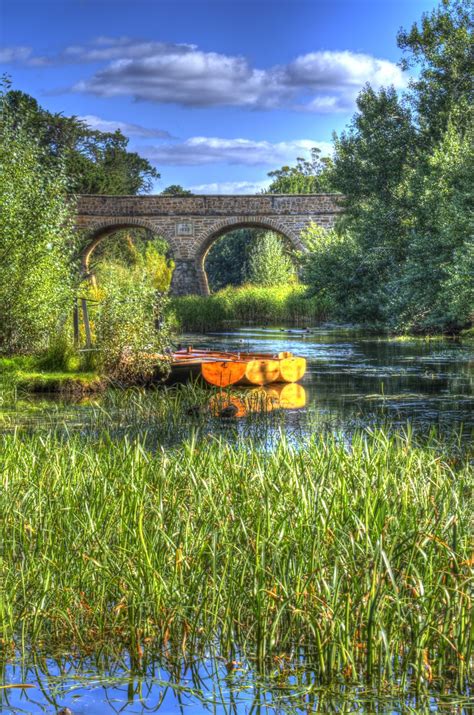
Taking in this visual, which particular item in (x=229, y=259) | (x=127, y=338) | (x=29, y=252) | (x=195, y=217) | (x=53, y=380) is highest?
(x=195, y=217)

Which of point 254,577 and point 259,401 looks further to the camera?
point 259,401

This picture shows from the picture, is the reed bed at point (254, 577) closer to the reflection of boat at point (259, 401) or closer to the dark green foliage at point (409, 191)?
the reflection of boat at point (259, 401)

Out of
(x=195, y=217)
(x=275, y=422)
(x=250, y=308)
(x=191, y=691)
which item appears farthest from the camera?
(x=195, y=217)

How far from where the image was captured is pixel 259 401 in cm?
1249

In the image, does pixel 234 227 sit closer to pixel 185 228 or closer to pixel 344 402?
pixel 185 228

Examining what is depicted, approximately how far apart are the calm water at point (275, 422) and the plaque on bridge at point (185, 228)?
1230 cm

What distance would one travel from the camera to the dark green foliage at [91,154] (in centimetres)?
4669

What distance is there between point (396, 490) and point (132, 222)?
36.5 metres

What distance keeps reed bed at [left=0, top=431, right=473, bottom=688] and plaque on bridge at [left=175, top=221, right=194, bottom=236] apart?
35.7m

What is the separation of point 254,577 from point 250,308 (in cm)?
3028

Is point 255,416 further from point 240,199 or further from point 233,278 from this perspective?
point 233,278

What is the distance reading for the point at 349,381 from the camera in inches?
605

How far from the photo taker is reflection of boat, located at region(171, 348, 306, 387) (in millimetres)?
14141

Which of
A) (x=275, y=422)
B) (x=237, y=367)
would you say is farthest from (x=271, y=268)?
(x=275, y=422)
